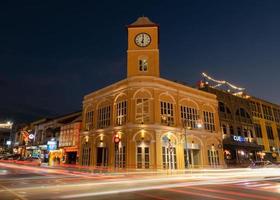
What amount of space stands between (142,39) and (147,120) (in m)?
13.6

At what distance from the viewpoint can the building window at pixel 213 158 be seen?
40.8 metres

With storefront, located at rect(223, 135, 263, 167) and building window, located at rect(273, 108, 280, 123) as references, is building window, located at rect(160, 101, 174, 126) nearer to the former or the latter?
storefront, located at rect(223, 135, 263, 167)

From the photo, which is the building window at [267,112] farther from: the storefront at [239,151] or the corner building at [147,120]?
the corner building at [147,120]

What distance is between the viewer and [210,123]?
4338 centimetres

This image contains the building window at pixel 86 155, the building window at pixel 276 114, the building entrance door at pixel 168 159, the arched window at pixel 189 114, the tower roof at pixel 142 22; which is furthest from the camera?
the building window at pixel 276 114

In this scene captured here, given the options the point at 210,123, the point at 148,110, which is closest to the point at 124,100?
the point at 148,110

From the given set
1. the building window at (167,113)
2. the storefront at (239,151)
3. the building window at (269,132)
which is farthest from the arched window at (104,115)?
the building window at (269,132)

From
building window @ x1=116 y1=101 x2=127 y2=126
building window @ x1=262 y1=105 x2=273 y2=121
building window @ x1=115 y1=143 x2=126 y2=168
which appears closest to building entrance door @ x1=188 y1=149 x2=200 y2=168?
building window @ x1=115 y1=143 x2=126 y2=168

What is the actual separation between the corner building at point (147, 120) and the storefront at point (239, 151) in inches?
247

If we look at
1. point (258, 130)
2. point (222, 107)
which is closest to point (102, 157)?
point (222, 107)

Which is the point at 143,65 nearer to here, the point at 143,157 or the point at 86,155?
the point at 143,157

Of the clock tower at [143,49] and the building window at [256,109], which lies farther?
the building window at [256,109]

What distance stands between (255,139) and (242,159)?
7.96 m

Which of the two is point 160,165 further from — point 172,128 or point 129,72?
point 129,72
